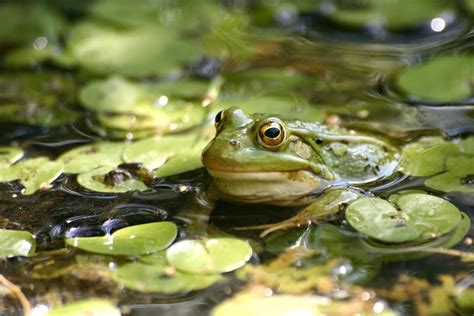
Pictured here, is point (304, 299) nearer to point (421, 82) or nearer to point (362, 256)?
point (362, 256)

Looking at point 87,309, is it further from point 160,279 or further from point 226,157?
point 226,157

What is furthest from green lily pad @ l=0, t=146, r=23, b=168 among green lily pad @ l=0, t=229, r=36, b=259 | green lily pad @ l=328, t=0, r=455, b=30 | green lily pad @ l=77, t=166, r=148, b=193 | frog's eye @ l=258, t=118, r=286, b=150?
green lily pad @ l=328, t=0, r=455, b=30

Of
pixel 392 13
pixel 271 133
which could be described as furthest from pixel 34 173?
pixel 392 13

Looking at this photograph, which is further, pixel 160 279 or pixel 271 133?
pixel 271 133

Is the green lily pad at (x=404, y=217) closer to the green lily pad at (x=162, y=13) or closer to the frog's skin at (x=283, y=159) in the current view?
the frog's skin at (x=283, y=159)

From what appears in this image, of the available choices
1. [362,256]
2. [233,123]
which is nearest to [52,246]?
[233,123]
